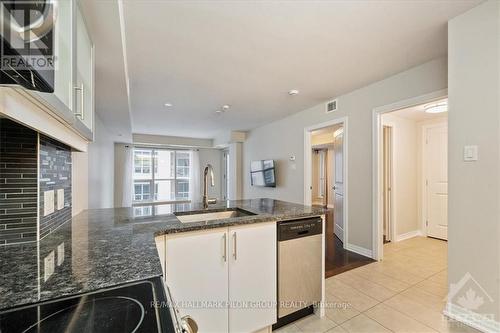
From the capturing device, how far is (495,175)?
1517 millimetres

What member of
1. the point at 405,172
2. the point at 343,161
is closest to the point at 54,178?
the point at 343,161

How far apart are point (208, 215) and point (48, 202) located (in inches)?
42.3

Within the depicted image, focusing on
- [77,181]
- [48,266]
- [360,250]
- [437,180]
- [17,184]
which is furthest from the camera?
[437,180]

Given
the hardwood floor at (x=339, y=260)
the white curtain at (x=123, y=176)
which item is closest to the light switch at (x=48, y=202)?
the hardwood floor at (x=339, y=260)

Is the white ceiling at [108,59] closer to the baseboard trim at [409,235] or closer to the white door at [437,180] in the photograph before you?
the baseboard trim at [409,235]

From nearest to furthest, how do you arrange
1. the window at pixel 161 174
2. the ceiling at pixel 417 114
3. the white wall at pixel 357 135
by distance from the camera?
the white wall at pixel 357 135
the ceiling at pixel 417 114
the window at pixel 161 174

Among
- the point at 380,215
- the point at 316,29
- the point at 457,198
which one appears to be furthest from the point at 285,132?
the point at 457,198

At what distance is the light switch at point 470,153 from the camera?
1.61 m

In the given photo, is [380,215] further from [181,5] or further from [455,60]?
[181,5]

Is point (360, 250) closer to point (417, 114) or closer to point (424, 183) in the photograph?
point (424, 183)

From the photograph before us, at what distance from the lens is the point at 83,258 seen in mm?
865

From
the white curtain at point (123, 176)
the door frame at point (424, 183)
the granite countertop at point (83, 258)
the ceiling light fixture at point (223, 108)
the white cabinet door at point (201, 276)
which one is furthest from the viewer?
the white curtain at point (123, 176)

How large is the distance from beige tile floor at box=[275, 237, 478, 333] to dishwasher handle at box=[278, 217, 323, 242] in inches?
27.9

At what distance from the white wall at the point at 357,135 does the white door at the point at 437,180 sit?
74.6 inches
